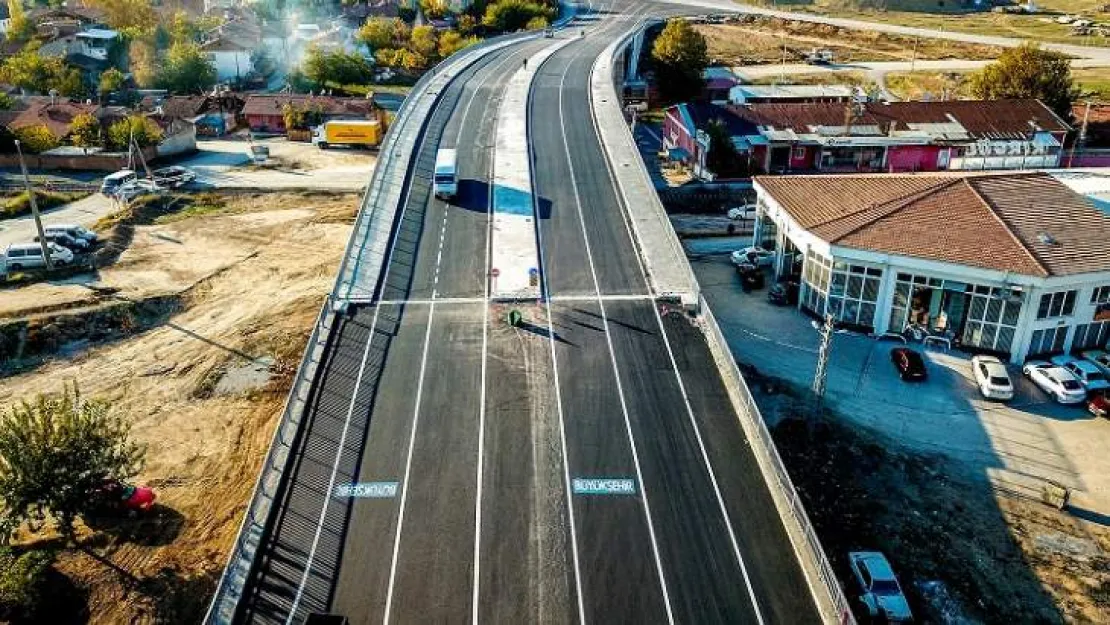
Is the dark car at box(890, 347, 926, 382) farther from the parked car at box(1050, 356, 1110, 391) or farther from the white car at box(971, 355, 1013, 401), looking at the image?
the parked car at box(1050, 356, 1110, 391)

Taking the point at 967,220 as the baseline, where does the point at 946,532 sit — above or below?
below

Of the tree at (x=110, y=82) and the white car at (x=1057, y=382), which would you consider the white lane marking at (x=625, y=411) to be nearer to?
the white car at (x=1057, y=382)

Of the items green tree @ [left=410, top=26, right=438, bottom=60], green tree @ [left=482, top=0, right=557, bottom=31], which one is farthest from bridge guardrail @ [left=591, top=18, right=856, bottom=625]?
green tree @ [left=482, top=0, right=557, bottom=31]

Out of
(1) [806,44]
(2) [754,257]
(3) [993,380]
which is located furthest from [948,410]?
(1) [806,44]

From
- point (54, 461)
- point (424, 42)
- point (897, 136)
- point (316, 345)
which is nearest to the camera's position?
point (54, 461)

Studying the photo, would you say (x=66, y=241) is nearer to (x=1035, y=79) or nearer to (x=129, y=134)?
(x=129, y=134)

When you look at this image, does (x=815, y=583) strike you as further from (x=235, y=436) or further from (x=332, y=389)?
(x=235, y=436)

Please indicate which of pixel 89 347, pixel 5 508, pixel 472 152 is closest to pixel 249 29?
pixel 472 152
